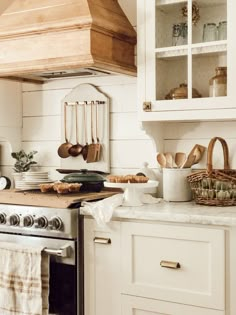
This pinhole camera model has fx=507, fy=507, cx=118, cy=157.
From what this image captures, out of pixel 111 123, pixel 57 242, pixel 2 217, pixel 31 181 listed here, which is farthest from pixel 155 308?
pixel 111 123

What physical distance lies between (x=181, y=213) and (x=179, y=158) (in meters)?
0.59

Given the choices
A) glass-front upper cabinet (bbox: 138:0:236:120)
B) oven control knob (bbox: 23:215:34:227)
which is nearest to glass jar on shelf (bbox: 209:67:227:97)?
glass-front upper cabinet (bbox: 138:0:236:120)

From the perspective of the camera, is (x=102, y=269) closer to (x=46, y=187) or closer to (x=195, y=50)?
(x=46, y=187)

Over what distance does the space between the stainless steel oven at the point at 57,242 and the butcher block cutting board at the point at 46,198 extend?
0.08ft

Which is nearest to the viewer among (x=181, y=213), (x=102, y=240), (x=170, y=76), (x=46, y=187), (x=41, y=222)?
(x=181, y=213)

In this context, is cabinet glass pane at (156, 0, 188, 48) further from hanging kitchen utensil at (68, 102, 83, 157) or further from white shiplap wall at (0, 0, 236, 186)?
hanging kitchen utensil at (68, 102, 83, 157)

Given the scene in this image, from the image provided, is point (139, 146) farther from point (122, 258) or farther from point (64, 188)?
point (122, 258)

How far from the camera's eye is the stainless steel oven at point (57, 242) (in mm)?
2264

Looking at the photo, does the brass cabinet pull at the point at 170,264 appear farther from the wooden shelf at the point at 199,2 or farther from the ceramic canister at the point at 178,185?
the wooden shelf at the point at 199,2

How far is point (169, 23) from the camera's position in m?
2.46

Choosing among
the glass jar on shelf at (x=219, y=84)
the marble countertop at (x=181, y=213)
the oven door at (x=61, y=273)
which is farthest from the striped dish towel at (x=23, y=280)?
the glass jar on shelf at (x=219, y=84)

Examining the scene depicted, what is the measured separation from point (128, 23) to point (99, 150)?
2.34 ft

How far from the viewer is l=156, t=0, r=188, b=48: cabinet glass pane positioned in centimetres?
243

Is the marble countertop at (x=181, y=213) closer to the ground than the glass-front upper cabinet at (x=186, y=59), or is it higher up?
closer to the ground
